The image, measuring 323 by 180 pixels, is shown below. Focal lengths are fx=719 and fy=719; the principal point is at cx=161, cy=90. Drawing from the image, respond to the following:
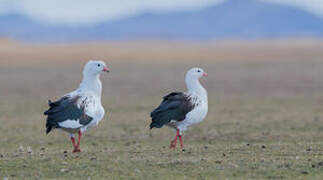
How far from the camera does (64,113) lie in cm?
1309

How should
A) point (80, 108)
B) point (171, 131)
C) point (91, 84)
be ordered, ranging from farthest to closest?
1. point (171, 131)
2. point (91, 84)
3. point (80, 108)

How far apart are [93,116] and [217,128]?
29.3ft

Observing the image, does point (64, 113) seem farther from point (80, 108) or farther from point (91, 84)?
point (91, 84)

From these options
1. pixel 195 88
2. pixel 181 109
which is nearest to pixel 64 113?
pixel 181 109

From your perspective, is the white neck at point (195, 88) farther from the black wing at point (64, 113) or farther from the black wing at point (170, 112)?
the black wing at point (64, 113)

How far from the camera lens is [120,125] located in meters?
23.5

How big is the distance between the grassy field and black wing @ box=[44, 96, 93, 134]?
64 centimetres

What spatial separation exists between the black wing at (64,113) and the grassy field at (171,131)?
2.09 ft

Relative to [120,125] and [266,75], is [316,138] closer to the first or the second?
[120,125]

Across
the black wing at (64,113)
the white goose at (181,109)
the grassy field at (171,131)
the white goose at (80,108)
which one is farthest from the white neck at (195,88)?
the black wing at (64,113)

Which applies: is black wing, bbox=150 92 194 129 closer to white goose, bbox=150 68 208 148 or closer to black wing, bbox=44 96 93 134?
white goose, bbox=150 68 208 148

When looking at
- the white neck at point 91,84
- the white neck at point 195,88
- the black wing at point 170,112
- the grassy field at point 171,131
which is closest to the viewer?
the grassy field at point 171,131

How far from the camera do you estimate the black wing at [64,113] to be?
1303 centimetres

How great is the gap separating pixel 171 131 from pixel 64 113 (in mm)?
8862
